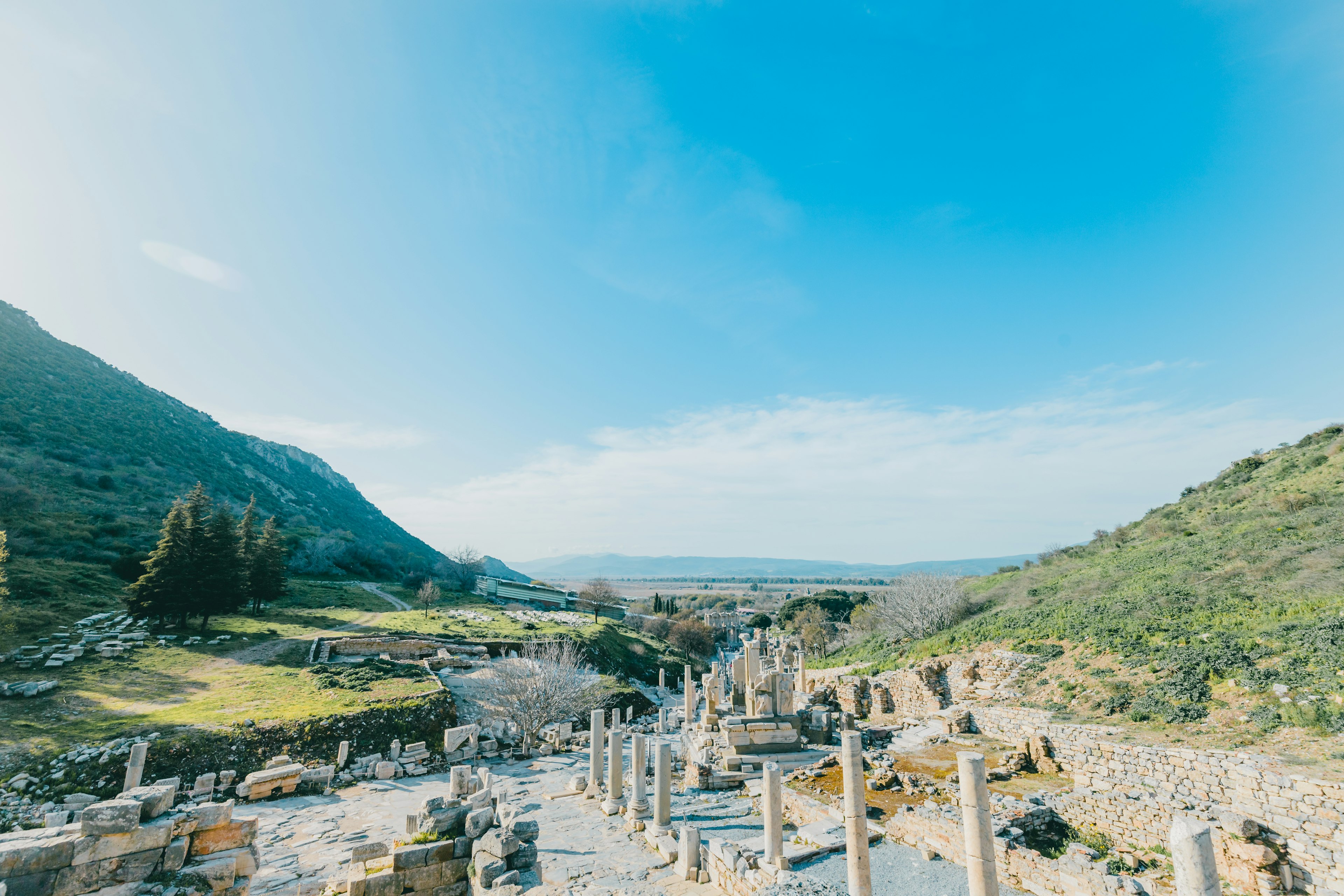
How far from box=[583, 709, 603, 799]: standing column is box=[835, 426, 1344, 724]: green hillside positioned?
19.3 metres

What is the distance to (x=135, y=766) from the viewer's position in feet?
51.3

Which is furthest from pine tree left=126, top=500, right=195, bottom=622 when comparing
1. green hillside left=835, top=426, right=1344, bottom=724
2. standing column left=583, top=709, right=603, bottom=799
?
green hillside left=835, top=426, right=1344, bottom=724

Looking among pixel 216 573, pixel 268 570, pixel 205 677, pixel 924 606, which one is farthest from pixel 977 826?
pixel 268 570

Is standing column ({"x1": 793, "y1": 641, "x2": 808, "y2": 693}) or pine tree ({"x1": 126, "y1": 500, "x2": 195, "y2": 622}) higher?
pine tree ({"x1": 126, "y1": 500, "x2": 195, "y2": 622})

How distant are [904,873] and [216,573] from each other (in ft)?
133

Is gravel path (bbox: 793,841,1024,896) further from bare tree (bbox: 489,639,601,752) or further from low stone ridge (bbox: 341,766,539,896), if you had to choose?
bare tree (bbox: 489,639,601,752)

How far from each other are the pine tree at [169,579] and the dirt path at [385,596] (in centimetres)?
2130

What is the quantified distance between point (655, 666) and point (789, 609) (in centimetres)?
3590

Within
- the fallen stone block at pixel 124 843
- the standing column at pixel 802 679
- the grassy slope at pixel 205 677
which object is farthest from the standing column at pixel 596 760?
the standing column at pixel 802 679

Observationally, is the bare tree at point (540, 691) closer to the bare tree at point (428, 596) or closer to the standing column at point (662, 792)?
the standing column at point (662, 792)

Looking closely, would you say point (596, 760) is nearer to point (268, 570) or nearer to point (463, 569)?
point (268, 570)

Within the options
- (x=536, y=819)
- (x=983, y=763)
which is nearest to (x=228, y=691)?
(x=536, y=819)

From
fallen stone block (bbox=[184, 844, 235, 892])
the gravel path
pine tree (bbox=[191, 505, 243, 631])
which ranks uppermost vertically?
pine tree (bbox=[191, 505, 243, 631])

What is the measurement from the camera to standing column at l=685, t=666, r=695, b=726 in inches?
1107
